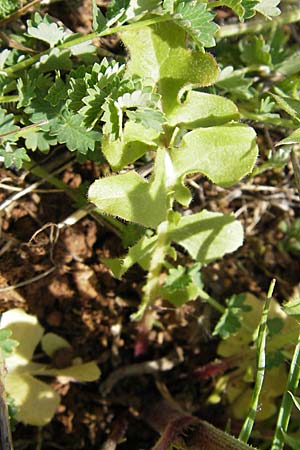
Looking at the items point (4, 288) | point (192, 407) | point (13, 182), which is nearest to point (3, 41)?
point (13, 182)

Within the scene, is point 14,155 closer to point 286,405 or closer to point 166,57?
point 166,57

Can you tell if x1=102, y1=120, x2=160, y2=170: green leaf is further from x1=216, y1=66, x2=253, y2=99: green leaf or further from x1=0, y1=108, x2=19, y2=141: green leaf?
x1=216, y1=66, x2=253, y2=99: green leaf

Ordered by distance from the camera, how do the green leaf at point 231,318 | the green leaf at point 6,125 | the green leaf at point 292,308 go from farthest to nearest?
the green leaf at point 231,318 < the green leaf at point 6,125 < the green leaf at point 292,308

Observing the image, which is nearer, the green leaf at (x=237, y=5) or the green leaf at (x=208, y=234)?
the green leaf at (x=237, y=5)

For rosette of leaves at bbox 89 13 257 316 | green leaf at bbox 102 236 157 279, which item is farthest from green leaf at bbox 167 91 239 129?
green leaf at bbox 102 236 157 279

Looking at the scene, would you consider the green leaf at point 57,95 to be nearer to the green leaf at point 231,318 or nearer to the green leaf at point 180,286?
the green leaf at point 180,286

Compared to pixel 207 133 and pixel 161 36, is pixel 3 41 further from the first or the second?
pixel 207 133

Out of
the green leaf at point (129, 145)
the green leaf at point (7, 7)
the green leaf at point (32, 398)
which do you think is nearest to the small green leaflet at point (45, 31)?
the green leaf at point (7, 7)
